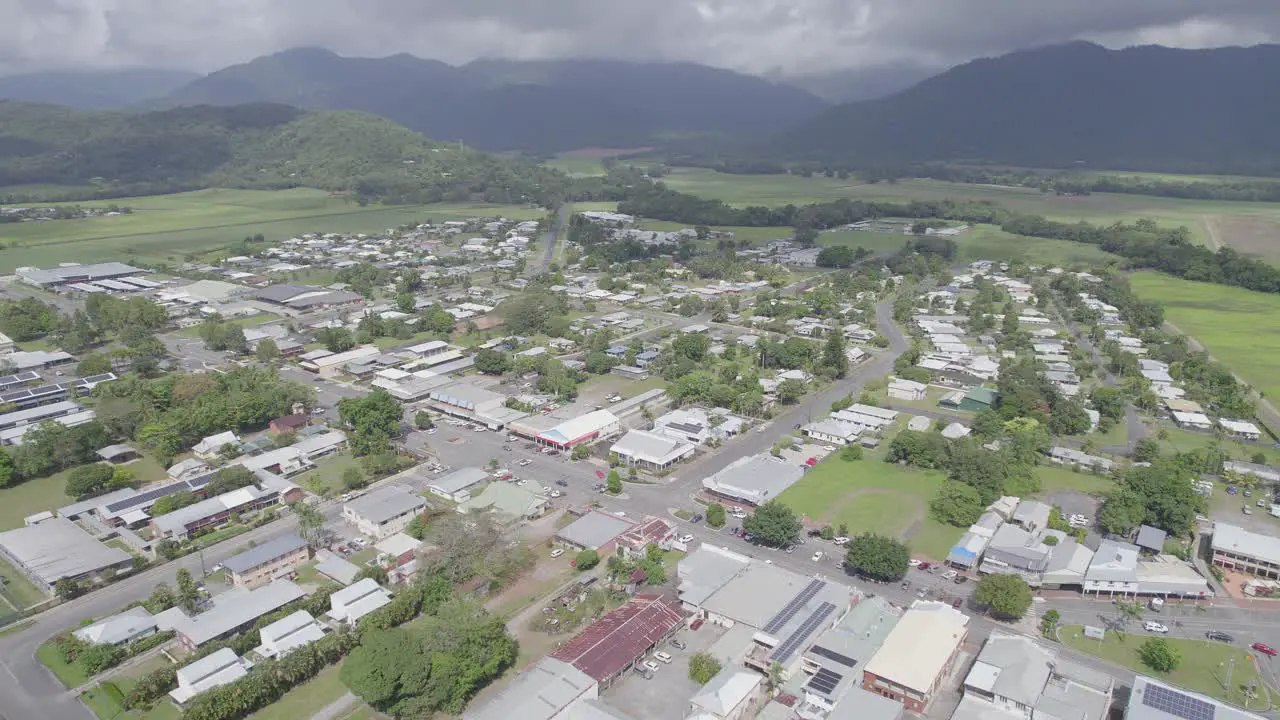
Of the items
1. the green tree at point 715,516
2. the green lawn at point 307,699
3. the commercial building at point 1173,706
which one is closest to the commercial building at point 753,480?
the green tree at point 715,516

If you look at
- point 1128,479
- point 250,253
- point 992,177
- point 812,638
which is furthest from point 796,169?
point 812,638

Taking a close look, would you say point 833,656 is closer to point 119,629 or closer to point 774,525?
point 774,525

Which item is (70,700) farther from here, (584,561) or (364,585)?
(584,561)

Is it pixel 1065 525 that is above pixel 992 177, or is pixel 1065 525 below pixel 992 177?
below

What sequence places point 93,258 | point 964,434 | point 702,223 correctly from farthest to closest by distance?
point 702,223 < point 93,258 < point 964,434

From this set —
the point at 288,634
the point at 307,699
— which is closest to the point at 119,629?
the point at 288,634

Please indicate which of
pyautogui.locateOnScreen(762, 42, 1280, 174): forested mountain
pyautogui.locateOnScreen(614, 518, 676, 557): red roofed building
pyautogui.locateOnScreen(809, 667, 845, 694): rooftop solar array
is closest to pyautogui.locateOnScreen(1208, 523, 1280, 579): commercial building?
pyautogui.locateOnScreen(809, 667, 845, 694): rooftop solar array
